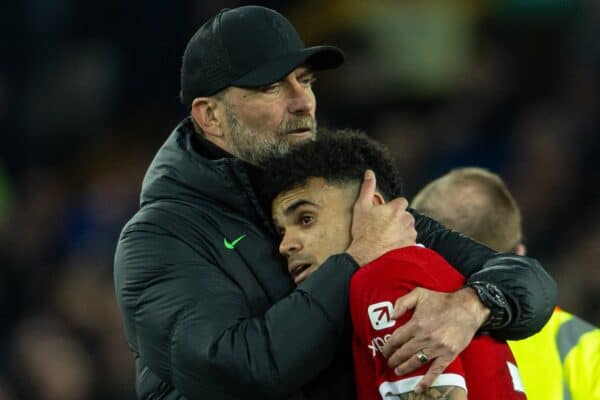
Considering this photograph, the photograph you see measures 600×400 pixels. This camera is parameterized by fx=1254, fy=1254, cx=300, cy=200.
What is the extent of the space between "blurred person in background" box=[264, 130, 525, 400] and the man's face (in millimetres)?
225

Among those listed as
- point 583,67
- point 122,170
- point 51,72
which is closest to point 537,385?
point 583,67

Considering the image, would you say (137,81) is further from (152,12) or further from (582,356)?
(582,356)

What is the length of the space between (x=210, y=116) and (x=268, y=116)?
0.52 ft

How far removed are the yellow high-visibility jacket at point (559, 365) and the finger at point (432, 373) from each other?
990mm

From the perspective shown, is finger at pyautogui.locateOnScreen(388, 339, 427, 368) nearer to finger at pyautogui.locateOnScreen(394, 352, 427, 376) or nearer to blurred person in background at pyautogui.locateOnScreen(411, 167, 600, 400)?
finger at pyautogui.locateOnScreen(394, 352, 427, 376)

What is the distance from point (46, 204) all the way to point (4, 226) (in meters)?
0.28

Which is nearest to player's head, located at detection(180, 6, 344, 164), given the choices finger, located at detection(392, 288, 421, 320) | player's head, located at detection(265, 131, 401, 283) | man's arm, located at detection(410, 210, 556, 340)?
player's head, located at detection(265, 131, 401, 283)

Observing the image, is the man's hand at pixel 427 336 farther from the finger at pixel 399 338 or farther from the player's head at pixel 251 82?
the player's head at pixel 251 82

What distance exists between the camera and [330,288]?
2.64m

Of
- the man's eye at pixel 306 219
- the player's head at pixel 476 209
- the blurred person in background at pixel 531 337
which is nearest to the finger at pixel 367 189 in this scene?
the man's eye at pixel 306 219

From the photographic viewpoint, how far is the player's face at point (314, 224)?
110 inches

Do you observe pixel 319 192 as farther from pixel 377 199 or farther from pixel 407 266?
pixel 407 266

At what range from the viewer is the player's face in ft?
9.13

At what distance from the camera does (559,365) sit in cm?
348
